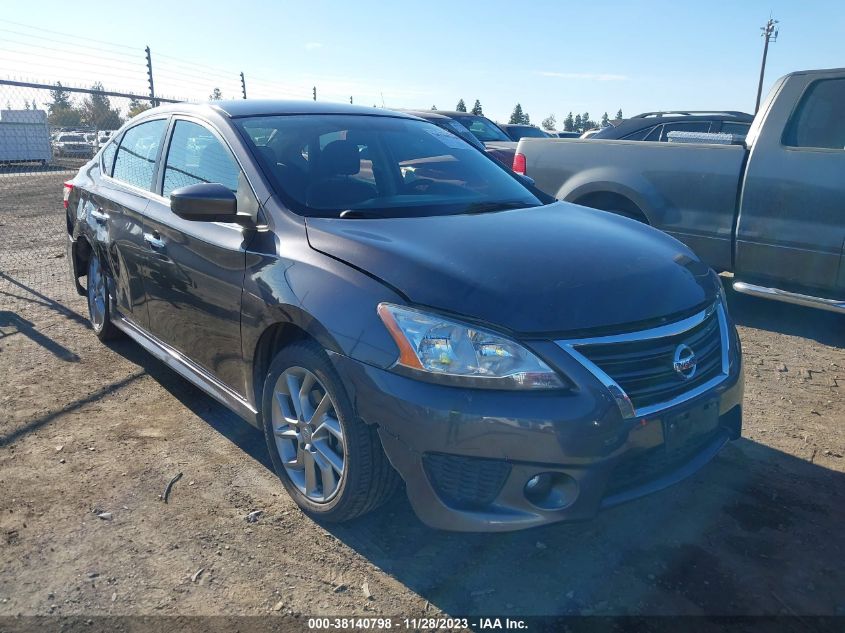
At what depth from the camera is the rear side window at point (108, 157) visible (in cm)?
486

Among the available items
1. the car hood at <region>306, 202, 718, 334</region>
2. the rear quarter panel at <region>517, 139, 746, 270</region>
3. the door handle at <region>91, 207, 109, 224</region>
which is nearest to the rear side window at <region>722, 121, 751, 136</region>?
the rear quarter panel at <region>517, 139, 746, 270</region>

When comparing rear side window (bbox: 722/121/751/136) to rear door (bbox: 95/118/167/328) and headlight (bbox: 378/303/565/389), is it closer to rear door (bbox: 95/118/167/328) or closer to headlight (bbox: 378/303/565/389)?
rear door (bbox: 95/118/167/328)

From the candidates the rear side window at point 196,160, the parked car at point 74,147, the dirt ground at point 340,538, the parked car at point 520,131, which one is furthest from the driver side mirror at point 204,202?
the parked car at point 74,147

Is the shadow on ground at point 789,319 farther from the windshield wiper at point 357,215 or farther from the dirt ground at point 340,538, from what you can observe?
the windshield wiper at point 357,215

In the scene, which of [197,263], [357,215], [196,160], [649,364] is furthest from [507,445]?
[196,160]

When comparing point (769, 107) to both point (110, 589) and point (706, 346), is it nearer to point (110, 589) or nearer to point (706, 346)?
point (706, 346)

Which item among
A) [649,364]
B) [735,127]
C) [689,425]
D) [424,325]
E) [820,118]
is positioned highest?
[820,118]

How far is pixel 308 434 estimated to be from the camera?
9.52 feet

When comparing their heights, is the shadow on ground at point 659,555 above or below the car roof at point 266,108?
below

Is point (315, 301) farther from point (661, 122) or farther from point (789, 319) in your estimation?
point (661, 122)

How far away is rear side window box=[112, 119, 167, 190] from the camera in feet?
13.7

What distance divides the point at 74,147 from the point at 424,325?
25.9 metres

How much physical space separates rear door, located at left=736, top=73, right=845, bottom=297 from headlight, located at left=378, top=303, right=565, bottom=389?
11.7 feet

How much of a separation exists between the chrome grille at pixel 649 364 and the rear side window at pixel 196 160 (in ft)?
6.10
